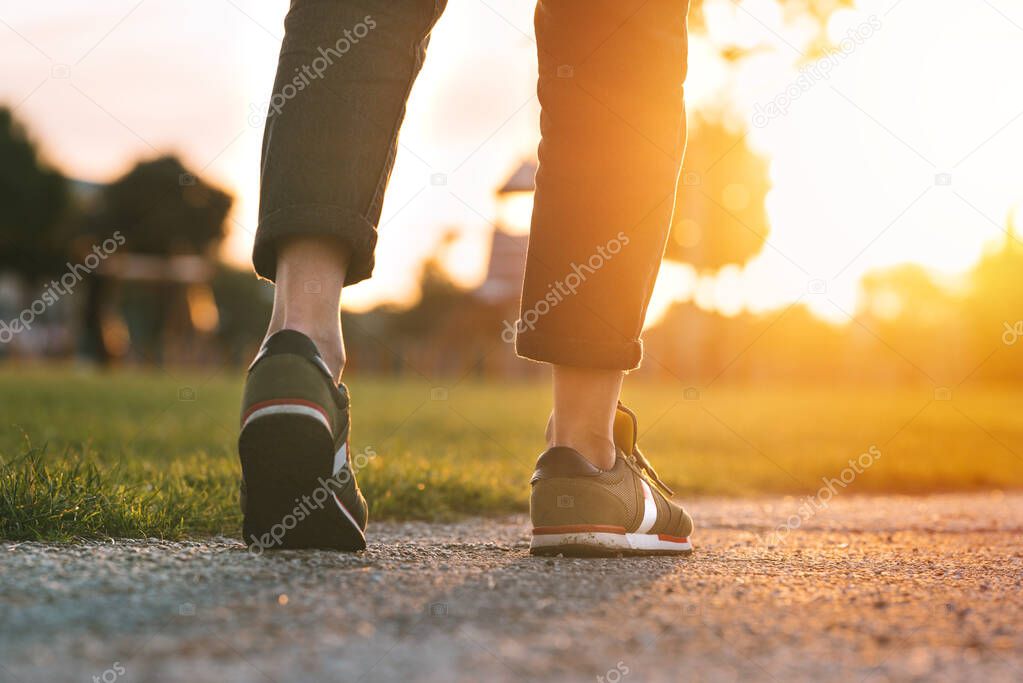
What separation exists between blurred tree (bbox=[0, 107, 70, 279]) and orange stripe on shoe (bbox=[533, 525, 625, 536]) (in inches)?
918

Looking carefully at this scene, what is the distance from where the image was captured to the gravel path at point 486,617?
0.79m

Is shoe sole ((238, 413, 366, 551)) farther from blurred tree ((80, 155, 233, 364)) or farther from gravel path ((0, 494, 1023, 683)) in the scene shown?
blurred tree ((80, 155, 233, 364))

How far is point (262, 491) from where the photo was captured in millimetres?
1254

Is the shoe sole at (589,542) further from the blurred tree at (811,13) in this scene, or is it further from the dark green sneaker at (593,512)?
the blurred tree at (811,13)

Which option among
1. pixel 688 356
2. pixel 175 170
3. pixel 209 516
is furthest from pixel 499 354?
pixel 209 516

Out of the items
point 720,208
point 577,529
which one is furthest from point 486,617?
point 720,208

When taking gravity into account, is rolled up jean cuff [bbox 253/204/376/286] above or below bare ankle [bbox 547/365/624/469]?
above

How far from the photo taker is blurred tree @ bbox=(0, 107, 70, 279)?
855 inches

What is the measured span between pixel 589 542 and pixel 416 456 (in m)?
1.68

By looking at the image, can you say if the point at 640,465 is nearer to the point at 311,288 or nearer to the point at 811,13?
the point at 311,288

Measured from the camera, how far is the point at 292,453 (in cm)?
124

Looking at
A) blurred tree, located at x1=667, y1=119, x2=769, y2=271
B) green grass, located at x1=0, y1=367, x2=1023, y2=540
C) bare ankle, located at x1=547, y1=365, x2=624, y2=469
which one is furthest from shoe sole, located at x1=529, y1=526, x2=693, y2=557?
blurred tree, located at x1=667, y1=119, x2=769, y2=271

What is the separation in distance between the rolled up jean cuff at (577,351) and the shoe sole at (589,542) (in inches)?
10.2

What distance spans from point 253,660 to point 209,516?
3.59ft
